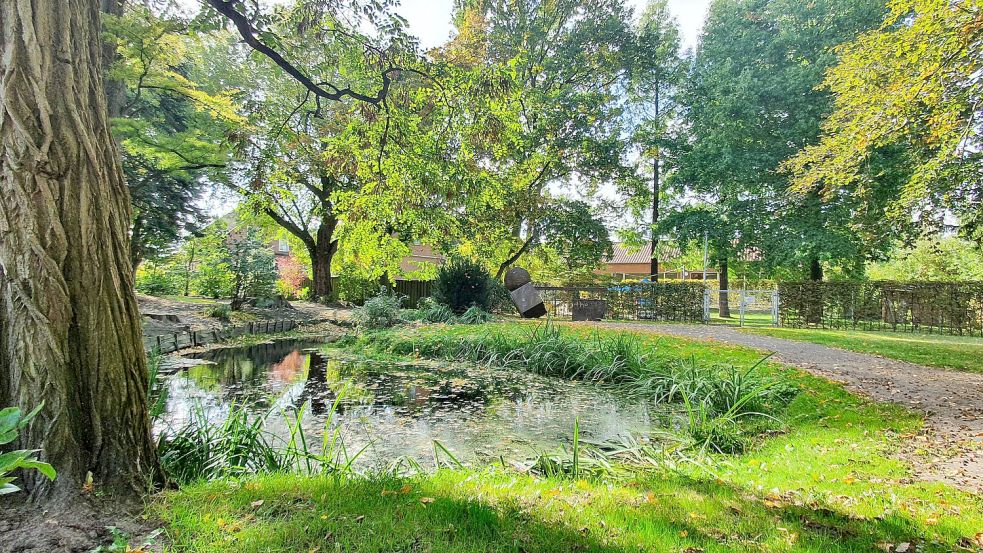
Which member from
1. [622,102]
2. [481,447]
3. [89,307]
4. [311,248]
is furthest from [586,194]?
[89,307]

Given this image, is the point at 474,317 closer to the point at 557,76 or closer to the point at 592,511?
the point at 592,511

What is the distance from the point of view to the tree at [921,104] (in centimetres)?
526

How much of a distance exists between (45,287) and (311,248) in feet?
54.3

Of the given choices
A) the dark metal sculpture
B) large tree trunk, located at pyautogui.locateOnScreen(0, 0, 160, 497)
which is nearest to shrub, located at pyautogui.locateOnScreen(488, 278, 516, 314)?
the dark metal sculpture

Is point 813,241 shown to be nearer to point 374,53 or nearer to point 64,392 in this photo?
point 374,53

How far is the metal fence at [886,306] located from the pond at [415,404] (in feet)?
32.4

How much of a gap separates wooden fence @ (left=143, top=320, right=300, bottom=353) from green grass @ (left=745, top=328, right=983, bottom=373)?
37.4 feet

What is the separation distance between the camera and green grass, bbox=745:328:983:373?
22.5ft

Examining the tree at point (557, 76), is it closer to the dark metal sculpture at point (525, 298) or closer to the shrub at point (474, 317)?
the dark metal sculpture at point (525, 298)

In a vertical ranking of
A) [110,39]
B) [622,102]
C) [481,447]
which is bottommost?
[481,447]

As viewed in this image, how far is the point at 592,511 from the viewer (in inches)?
88.5

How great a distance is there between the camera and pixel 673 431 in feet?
14.1

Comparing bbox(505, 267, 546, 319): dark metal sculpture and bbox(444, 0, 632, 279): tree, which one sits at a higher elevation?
bbox(444, 0, 632, 279): tree

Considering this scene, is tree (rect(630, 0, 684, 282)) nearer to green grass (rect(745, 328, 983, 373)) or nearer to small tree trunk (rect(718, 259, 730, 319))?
small tree trunk (rect(718, 259, 730, 319))
